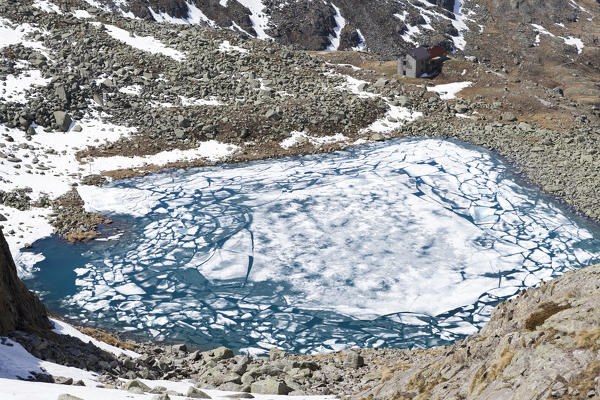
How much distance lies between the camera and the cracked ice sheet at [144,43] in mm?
46125

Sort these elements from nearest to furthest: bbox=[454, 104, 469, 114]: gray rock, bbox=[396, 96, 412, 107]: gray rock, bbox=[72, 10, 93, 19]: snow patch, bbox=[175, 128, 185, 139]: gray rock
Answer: bbox=[175, 128, 185, 139]: gray rock < bbox=[454, 104, 469, 114]: gray rock < bbox=[396, 96, 412, 107]: gray rock < bbox=[72, 10, 93, 19]: snow patch

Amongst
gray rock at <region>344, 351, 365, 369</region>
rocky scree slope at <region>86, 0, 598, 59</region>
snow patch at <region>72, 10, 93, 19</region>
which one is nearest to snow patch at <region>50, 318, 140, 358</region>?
gray rock at <region>344, 351, 365, 369</region>

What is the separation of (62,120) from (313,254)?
21.6 meters

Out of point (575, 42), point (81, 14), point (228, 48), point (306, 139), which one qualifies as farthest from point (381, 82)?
point (575, 42)

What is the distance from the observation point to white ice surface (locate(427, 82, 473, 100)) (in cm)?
4599

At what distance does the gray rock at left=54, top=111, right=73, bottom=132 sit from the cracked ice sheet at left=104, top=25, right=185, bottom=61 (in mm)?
11852

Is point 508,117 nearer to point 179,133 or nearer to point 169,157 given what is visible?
point 179,133

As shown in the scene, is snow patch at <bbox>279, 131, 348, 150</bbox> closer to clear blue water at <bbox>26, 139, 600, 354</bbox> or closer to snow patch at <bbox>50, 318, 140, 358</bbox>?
clear blue water at <bbox>26, 139, 600, 354</bbox>

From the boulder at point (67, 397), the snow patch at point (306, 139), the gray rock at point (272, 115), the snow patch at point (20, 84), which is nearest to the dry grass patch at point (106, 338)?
the boulder at point (67, 397)

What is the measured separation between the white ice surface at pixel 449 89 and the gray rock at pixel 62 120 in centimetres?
2937

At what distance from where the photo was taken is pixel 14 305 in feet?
47.3

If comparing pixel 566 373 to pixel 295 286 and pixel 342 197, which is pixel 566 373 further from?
pixel 342 197

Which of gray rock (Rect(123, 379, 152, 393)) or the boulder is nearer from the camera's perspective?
the boulder

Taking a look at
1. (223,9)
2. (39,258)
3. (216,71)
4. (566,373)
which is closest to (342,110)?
(216,71)
